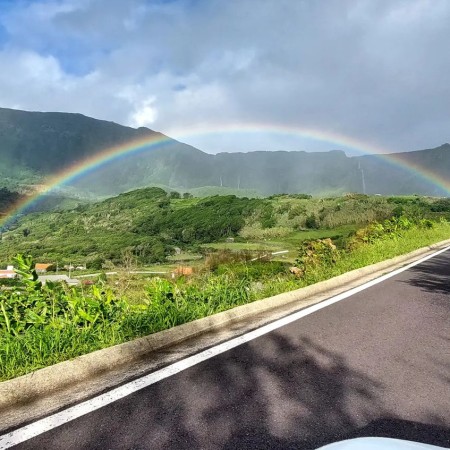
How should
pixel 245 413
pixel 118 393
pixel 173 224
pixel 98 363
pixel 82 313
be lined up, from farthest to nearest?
pixel 173 224 < pixel 82 313 < pixel 98 363 < pixel 118 393 < pixel 245 413

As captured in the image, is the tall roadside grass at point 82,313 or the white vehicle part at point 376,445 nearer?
the white vehicle part at point 376,445

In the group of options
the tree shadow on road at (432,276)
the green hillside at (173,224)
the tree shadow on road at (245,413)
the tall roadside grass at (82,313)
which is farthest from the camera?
the green hillside at (173,224)

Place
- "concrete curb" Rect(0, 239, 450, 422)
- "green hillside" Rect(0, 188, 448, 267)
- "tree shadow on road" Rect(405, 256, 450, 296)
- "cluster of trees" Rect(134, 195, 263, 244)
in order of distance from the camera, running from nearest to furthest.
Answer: "concrete curb" Rect(0, 239, 450, 422) → "tree shadow on road" Rect(405, 256, 450, 296) → "green hillside" Rect(0, 188, 448, 267) → "cluster of trees" Rect(134, 195, 263, 244)

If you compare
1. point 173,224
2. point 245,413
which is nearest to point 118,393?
point 245,413

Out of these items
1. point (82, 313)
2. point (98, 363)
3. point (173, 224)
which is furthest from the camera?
point (173, 224)

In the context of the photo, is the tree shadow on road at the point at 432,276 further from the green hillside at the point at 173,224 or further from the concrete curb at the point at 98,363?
the green hillside at the point at 173,224

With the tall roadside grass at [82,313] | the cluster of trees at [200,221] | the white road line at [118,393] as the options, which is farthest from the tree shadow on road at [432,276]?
the cluster of trees at [200,221]

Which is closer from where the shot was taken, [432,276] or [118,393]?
[118,393]

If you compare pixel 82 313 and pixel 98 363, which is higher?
pixel 82 313

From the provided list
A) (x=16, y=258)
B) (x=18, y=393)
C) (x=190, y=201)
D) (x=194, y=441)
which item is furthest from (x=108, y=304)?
(x=190, y=201)

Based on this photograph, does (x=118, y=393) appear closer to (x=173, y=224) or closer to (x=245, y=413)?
(x=245, y=413)

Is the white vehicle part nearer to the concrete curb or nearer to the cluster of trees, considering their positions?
the concrete curb

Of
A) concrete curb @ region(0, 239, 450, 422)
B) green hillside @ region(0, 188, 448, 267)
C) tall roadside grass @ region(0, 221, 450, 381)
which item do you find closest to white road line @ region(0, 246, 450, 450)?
concrete curb @ region(0, 239, 450, 422)

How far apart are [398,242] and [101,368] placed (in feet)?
45.4
